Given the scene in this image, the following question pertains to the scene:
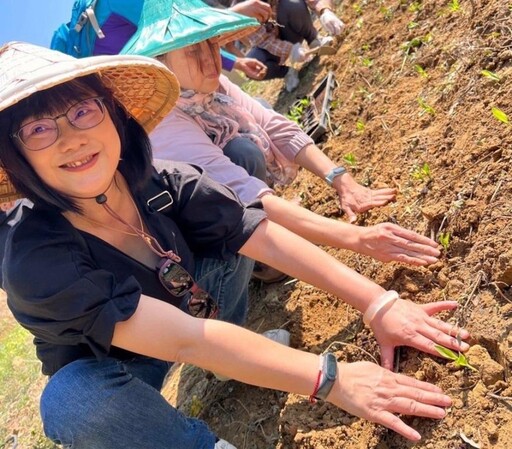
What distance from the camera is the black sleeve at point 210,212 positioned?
1.85 m

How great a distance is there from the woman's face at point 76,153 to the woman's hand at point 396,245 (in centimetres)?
85

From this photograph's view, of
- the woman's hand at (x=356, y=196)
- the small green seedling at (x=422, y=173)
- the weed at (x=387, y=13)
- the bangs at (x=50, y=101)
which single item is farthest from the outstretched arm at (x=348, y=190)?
the weed at (x=387, y=13)

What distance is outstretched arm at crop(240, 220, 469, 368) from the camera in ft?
5.31

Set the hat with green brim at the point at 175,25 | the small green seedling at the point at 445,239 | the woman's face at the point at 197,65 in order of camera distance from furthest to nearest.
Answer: the woman's face at the point at 197,65
the hat with green brim at the point at 175,25
the small green seedling at the point at 445,239

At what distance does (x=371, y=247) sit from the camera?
75.0 inches

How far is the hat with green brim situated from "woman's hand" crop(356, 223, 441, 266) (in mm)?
929

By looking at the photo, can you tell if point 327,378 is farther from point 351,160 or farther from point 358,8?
point 358,8

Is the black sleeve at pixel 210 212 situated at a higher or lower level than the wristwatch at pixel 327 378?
higher

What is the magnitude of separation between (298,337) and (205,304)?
0.42 metres

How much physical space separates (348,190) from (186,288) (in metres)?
0.89

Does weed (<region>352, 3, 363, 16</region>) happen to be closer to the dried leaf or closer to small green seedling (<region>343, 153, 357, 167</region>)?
small green seedling (<region>343, 153, 357, 167</region>)

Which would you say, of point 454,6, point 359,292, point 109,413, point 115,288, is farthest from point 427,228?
point 454,6

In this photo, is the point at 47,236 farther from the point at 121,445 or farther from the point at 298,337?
the point at 298,337

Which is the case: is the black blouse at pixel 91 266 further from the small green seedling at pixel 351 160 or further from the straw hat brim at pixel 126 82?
the small green seedling at pixel 351 160
